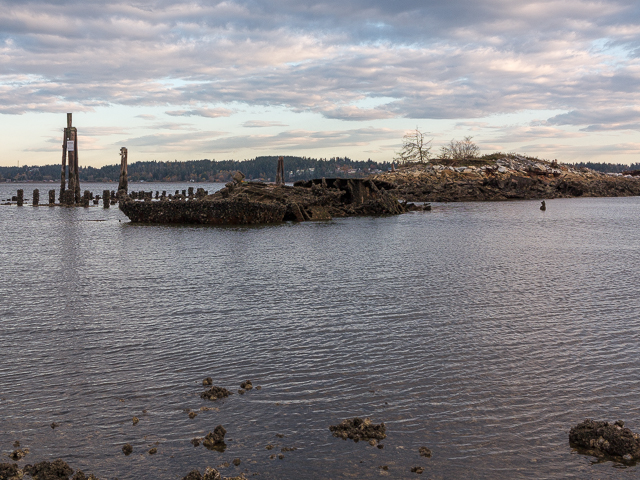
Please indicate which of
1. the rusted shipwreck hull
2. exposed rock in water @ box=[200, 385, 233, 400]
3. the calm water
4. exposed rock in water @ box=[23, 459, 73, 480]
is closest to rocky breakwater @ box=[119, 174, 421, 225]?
the rusted shipwreck hull

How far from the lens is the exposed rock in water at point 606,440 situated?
14.2 feet

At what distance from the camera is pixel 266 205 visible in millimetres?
28672

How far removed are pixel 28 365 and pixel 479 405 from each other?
15.3 ft

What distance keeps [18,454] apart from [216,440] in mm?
1433

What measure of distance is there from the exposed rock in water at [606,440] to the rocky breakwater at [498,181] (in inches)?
2059

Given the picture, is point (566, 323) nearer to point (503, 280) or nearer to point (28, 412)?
point (503, 280)

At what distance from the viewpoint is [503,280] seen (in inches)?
480

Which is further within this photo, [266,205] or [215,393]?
[266,205]

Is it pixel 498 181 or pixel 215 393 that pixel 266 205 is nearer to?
pixel 215 393

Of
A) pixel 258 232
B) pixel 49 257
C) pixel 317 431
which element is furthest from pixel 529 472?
pixel 258 232

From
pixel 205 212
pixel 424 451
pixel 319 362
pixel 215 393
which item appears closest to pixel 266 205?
pixel 205 212

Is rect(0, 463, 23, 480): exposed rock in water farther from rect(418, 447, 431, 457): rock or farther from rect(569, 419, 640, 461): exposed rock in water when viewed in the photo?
rect(569, 419, 640, 461): exposed rock in water

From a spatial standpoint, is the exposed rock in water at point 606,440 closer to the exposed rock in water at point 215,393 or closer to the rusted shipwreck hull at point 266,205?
the exposed rock in water at point 215,393

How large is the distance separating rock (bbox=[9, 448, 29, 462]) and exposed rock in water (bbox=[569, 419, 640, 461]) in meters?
4.16
